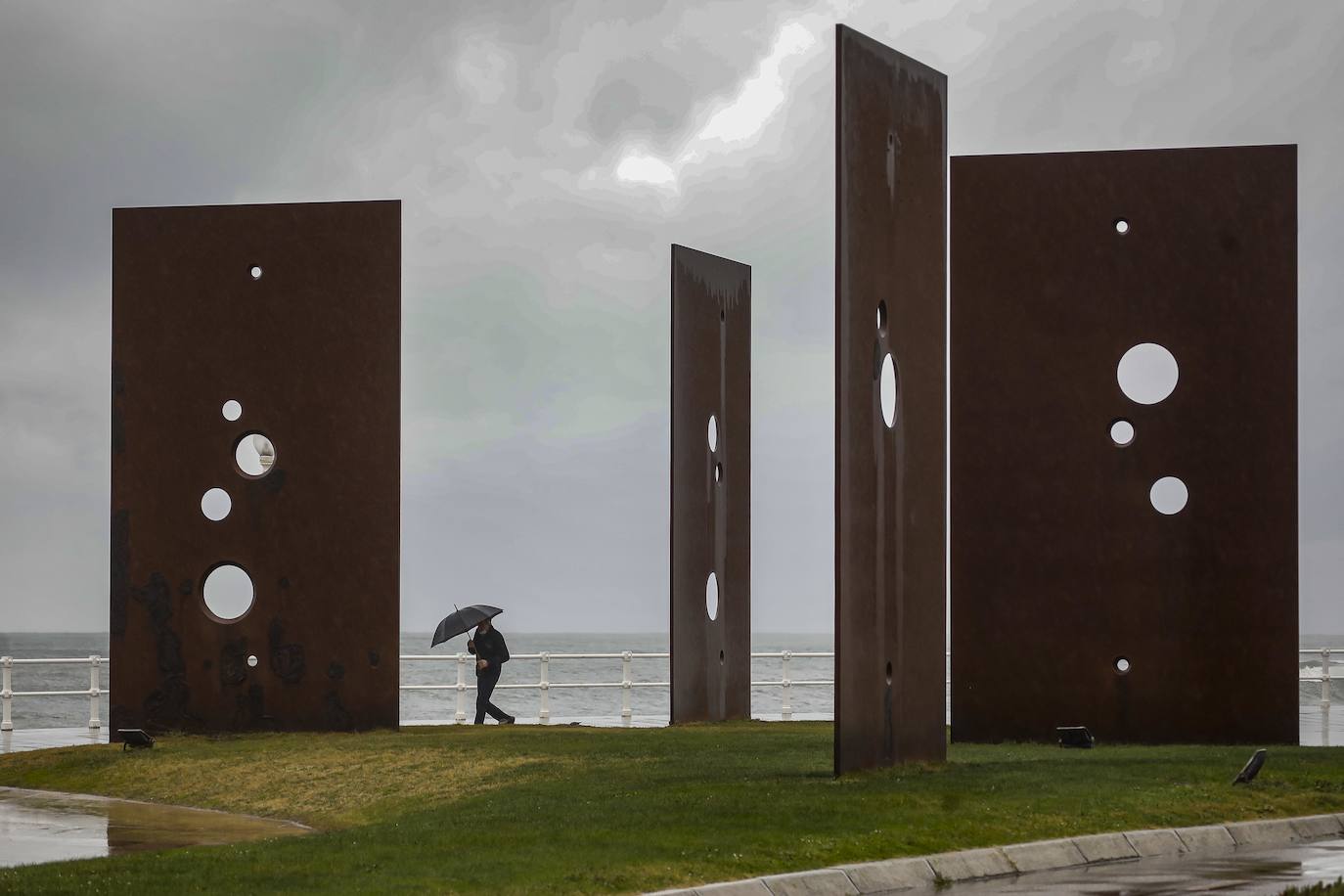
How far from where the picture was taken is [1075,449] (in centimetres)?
1599

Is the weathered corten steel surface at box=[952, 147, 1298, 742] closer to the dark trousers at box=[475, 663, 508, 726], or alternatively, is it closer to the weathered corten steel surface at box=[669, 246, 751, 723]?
the weathered corten steel surface at box=[669, 246, 751, 723]

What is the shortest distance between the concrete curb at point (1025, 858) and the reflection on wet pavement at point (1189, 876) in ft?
0.39

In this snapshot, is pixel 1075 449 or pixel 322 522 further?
pixel 322 522

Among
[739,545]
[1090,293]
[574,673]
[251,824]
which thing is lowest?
[574,673]

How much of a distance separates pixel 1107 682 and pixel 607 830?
8.15 m

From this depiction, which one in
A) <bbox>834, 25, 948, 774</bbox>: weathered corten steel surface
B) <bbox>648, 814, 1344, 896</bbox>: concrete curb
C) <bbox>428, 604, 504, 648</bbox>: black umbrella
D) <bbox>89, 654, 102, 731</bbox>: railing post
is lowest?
<bbox>89, 654, 102, 731</bbox>: railing post

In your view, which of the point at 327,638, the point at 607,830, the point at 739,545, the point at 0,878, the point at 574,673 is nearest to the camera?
the point at 0,878

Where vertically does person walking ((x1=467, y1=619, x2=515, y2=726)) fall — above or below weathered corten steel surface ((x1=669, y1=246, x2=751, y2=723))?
below

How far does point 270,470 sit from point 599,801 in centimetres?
824

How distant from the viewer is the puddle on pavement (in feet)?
33.5

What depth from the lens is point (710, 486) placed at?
2036cm

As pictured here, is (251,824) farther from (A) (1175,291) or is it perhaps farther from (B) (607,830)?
(A) (1175,291)

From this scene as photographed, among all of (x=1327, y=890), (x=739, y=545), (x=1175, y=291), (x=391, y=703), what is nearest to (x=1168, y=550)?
(x=1175, y=291)

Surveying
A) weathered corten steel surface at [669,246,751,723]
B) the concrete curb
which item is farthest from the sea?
the concrete curb
